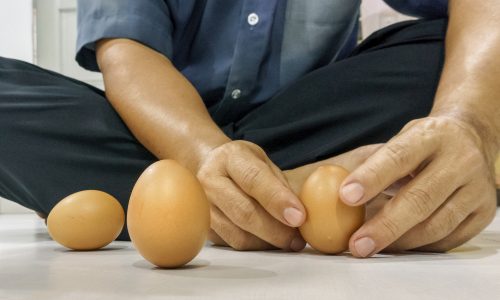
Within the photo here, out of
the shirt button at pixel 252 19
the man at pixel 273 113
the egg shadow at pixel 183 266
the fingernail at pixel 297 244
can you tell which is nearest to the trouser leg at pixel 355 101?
the man at pixel 273 113

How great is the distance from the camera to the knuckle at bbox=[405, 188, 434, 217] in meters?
0.61

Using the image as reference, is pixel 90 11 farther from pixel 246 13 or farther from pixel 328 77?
pixel 328 77

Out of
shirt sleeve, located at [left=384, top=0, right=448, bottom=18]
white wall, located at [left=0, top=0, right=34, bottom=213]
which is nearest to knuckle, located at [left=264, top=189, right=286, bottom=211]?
shirt sleeve, located at [left=384, top=0, right=448, bottom=18]

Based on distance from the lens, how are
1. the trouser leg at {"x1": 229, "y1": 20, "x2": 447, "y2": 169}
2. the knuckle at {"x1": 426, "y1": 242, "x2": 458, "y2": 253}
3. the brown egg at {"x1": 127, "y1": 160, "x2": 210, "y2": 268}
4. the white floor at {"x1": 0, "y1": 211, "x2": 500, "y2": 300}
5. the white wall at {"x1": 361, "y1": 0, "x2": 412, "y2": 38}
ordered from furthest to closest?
the white wall at {"x1": 361, "y1": 0, "x2": 412, "y2": 38} < the trouser leg at {"x1": 229, "y1": 20, "x2": 447, "y2": 169} < the knuckle at {"x1": 426, "y1": 242, "x2": 458, "y2": 253} < the brown egg at {"x1": 127, "y1": 160, "x2": 210, "y2": 268} < the white floor at {"x1": 0, "y1": 211, "x2": 500, "y2": 300}

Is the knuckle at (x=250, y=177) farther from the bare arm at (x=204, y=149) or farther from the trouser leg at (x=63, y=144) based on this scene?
the trouser leg at (x=63, y=144)

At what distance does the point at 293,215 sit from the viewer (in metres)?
0.63

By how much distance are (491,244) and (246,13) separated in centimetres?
49

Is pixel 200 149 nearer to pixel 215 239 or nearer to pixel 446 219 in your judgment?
pixel 215 239

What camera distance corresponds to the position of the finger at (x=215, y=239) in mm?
746

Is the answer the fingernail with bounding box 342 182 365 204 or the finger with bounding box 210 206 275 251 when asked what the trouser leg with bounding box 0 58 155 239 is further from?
the fingernail with bounding box 342 182 365 204

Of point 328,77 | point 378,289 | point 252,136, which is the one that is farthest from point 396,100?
point 378,289

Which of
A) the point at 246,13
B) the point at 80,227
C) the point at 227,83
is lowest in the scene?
the point at 80,227

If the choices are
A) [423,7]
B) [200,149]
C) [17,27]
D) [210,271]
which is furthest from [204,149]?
[17,27]

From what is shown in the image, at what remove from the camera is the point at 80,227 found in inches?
29.7
